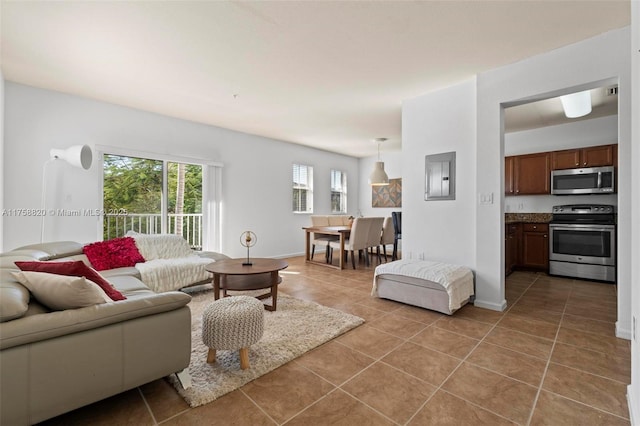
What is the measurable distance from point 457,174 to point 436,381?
2.39 metres

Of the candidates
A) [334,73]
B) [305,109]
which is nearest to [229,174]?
[305,109]

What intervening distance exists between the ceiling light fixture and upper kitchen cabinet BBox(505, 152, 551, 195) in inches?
35.9

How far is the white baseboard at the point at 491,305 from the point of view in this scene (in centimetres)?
296

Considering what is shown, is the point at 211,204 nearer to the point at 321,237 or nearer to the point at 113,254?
the point at 113,254

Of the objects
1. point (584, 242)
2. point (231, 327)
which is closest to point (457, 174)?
point (584, 242)

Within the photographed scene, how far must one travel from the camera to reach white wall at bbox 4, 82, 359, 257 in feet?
11.1

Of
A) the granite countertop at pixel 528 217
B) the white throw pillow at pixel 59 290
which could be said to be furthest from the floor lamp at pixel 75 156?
the granite countertop at pixel 528 217

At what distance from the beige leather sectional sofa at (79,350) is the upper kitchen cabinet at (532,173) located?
560 cm

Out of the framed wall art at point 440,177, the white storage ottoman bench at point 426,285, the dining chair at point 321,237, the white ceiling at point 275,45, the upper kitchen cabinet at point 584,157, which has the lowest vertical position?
the white storage ottoman bench at point 426,285

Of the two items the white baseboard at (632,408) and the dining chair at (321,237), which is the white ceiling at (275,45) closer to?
the white baseboard at (632,408)

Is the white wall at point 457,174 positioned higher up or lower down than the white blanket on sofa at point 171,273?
higher up

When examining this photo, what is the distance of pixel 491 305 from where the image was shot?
3.01 m

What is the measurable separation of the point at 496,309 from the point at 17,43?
17.3 feet

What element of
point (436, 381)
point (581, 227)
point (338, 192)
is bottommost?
point (436, 381)
